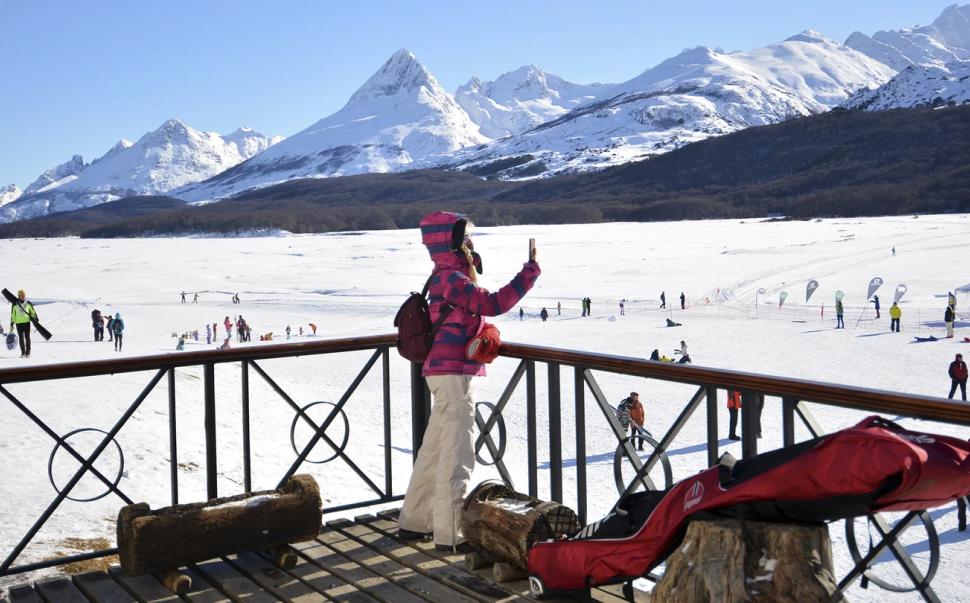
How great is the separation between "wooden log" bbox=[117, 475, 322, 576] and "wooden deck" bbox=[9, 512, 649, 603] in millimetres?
103

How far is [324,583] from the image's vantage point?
4094 millimetres

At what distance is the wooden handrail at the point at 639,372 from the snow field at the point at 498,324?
3.64 ft

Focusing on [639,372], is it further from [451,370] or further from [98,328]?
[98,328]

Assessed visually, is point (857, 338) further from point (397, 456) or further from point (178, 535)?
point (178, 535)

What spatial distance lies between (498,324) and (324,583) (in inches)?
1134

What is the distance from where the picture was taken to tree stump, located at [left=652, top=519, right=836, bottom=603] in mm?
2631

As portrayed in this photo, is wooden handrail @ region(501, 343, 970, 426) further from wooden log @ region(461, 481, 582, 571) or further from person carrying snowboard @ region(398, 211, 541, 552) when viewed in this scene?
wooden log @ region(461, 481, 582, 571)

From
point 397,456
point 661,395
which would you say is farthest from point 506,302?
point 661,395

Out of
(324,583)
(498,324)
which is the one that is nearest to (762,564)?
(324,583)

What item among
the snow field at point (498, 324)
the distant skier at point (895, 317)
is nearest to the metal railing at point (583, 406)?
the snow field at point (498, 324)

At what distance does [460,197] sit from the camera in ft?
579

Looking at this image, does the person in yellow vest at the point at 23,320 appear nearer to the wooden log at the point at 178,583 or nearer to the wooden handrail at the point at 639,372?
the wooden handrail at the point at 639,372

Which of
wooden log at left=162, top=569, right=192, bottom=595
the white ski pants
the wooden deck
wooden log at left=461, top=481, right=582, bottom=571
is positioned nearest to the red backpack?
the white ski pants

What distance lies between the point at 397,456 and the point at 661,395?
6.39 m
